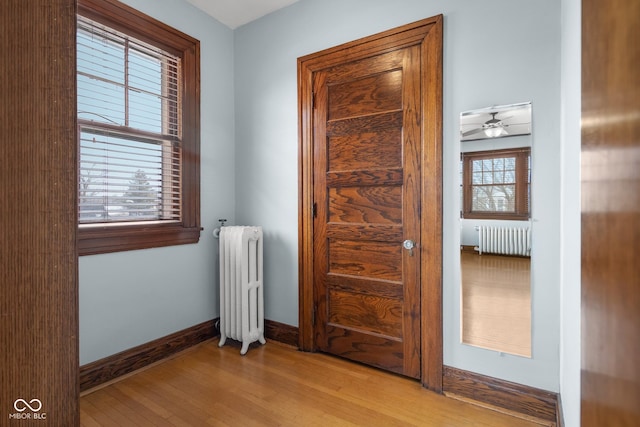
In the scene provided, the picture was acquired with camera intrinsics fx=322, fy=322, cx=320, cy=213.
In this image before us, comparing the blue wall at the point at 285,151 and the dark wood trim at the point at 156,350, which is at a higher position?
the blue wall at the point at 285,151

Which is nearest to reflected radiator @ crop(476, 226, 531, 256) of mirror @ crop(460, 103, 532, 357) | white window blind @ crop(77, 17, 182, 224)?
mirror @ crop(460, 103, 532, 357)

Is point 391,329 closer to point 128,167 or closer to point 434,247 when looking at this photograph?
point 434,247

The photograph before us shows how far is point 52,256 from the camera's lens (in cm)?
57

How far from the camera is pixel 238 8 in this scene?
263 centimetres

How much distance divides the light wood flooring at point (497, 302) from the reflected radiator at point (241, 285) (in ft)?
4.96

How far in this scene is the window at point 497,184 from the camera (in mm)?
1786

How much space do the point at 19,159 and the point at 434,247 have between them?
1.95 metres

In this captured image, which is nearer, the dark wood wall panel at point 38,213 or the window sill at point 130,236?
the dark wood wall panel at point 38,213

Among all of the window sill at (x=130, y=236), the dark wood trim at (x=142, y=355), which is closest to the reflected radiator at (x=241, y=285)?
the dark wood trim at (x=142, y=355)

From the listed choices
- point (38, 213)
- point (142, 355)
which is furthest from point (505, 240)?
point (142, 355)

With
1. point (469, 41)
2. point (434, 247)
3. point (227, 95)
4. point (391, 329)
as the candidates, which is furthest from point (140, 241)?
point (469, 41)

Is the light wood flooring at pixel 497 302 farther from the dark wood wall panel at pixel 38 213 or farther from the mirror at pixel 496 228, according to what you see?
the dark wood wall panel at pixel 38 213

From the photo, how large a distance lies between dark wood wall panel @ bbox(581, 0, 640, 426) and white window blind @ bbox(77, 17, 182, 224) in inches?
95.0

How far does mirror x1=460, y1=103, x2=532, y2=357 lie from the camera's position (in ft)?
5.87
